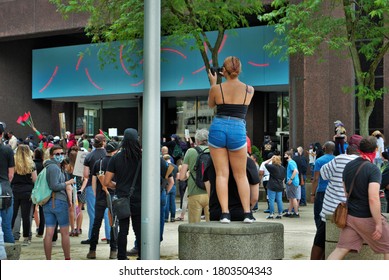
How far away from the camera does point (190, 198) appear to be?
1123cm

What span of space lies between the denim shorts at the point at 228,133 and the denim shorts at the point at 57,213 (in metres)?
3.55

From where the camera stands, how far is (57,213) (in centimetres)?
1065

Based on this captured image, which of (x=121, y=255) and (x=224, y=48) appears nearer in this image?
(x=121, y=255)

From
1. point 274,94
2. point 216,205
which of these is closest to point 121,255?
point 216,205

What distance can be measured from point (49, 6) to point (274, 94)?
443 inches

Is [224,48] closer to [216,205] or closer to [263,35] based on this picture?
[263,35]

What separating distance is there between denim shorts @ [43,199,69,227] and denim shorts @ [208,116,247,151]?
3551 millimetres

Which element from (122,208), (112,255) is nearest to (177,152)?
(112,255)

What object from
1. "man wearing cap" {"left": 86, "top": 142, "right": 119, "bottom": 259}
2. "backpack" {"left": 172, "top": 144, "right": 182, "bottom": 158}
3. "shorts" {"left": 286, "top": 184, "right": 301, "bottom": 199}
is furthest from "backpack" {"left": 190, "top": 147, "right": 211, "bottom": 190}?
"backpack" {"left": 172, "top": 144, "right": 182, "bottom": 158}

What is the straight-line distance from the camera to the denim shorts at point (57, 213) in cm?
1064

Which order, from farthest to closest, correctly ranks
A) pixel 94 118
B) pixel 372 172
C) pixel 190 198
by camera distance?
pixel 94 118
pixel 190 198
pixel 372 172

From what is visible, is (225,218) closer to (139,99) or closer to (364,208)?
(364,208)

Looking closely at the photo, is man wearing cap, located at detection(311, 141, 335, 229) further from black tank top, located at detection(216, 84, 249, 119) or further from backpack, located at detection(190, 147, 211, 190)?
black tank top, located at detection(216, 84, 249, 119)
